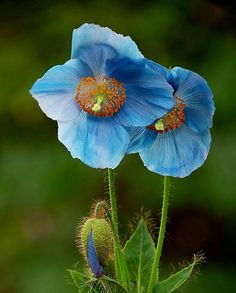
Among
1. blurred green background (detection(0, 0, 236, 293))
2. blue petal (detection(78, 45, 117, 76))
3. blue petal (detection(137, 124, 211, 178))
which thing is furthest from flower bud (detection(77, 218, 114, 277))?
blurred green background (detection(0, 0, 236, 293))

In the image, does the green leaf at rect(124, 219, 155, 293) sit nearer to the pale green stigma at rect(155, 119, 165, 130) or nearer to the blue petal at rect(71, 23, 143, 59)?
the pale green stigma at rect(155, 119, 165, 130)

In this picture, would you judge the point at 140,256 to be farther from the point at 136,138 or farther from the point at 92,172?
the point at 92,172

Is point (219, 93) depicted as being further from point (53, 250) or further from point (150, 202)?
point (53, 250)

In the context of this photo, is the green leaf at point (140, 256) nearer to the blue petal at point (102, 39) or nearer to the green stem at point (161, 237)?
the green stem at point (161, 237)

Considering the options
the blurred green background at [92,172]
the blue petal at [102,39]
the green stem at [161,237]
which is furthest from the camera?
the blurred green background at [92,172]

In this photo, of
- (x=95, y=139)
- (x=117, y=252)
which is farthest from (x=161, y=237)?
(x=95, y=139)

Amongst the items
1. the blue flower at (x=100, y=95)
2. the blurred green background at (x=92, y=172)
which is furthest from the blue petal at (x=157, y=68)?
the blurred green background at (x=92, y=172)

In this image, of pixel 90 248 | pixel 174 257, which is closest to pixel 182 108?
pixel 90 248
